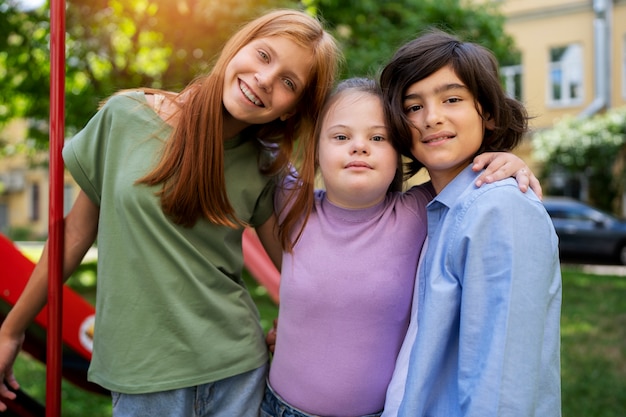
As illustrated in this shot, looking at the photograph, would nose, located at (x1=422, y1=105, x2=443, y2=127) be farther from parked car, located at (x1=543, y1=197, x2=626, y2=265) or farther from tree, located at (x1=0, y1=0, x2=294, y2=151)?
parked car, located at (x1=543, y1=197, x2=626, y2=265)

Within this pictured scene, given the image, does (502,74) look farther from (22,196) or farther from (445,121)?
(22,196)

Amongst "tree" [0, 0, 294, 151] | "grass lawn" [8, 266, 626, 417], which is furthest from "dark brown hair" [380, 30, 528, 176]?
"tree" [0, 0, 294, 151]

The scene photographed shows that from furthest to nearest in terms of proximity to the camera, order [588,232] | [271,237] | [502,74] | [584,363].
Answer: [588,232], [502,74], [584,363], [271,237]

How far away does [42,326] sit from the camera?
8.33 feet

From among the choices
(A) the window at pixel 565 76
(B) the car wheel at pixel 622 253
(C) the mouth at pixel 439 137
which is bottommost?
(B) the car wheel at pixel 622 253

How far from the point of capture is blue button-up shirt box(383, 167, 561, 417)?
1.28 meters

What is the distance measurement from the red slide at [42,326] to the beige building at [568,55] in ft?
46.0

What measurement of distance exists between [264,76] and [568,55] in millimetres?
16672

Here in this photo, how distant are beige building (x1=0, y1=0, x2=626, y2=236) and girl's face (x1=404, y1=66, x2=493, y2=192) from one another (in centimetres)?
1447

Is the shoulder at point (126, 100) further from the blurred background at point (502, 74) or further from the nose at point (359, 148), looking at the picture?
the nose at point (359, 148)

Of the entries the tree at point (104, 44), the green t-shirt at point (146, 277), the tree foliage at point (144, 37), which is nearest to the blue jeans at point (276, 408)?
the green t-shirt at point (146, 277)

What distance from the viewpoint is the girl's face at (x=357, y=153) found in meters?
1.65

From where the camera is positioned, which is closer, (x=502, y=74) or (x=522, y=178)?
(x=522, y=178)

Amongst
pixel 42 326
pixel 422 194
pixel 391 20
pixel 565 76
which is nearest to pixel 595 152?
pixel 565 76
